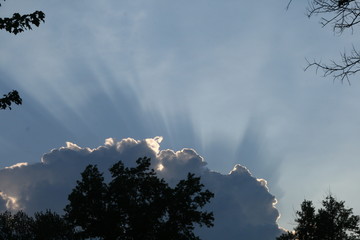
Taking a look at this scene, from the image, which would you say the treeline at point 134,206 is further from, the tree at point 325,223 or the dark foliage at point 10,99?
the dark foliage at point 10,99

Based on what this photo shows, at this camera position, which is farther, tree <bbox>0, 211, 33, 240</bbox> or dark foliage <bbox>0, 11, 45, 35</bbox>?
tree <bbox>0, 211, 33, 240</bbox>

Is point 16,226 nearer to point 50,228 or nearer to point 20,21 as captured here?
point 50,228

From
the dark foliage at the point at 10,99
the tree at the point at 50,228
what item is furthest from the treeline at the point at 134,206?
the dark foliage at the point at 10,99

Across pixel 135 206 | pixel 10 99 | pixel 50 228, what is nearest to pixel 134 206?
pixel 135 206

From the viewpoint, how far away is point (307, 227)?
137ft

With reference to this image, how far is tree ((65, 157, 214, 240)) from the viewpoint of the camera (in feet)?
137

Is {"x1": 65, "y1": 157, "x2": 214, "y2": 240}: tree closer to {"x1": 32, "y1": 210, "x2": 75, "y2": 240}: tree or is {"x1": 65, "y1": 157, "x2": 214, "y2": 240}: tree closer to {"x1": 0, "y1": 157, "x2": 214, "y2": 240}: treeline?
{"x1": 0, "y1": 157, "x2": 214, "y2": 240}: treeline

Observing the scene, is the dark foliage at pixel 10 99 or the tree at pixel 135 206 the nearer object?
the dark foliage at pixel 10 99

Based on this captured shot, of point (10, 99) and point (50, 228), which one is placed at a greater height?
point (50, 228)

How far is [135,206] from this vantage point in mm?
43156

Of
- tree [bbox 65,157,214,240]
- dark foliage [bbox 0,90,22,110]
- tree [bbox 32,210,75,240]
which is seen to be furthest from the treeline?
dark foliage [bbox 0,90,22,110]

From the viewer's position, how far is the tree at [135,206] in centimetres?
4184

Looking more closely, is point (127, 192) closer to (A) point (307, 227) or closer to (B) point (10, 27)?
(A) point (307, 227)

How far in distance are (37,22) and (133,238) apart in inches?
1330
